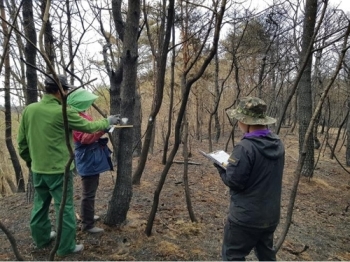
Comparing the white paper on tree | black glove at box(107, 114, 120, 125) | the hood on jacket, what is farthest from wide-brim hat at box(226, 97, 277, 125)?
black glove at box(107, 114, 120, 125)

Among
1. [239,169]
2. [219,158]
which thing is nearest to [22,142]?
[219,158]

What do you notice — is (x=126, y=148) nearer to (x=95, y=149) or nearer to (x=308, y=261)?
(x=95, y=149)

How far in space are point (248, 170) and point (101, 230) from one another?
1.96 metres

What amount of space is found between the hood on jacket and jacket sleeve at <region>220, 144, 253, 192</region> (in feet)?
0.36

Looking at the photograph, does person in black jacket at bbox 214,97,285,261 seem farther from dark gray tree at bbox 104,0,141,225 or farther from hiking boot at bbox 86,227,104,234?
hiking boot at bbox 86,227,104,234

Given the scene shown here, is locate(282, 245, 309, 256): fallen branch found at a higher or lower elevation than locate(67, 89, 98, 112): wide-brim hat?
lower

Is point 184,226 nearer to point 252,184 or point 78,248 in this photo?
point 78,248

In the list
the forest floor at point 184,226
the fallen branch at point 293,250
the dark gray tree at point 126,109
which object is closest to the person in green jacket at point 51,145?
the forest floor at point 184,226

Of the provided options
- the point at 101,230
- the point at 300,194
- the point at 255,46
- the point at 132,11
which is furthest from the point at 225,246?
the point at 255,46

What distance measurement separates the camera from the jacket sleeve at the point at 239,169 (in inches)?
86.9

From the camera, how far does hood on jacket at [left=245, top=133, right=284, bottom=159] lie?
2229 millimetres

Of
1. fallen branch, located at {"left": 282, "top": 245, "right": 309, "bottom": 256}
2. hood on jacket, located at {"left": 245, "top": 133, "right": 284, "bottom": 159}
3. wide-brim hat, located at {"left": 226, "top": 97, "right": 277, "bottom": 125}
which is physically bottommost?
fallen branch, located at {"left": 282, "top": 245, "right": 309, "bottom": 256}

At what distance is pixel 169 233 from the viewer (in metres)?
3.59

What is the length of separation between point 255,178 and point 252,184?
6 centimetres
